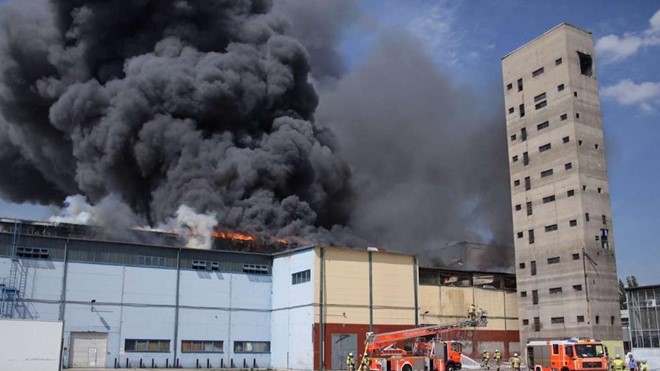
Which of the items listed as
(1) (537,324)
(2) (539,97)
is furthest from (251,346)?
(2) (539,97)

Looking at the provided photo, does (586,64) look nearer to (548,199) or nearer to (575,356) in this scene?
(548,199)

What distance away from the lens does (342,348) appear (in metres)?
41.4

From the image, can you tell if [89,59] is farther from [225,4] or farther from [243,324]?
[243,324]

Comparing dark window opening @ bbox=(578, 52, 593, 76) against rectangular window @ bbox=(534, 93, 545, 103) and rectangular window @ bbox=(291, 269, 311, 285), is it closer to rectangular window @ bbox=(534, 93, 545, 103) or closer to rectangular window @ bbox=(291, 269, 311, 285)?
rectangular window @ bbox=(534, 93, 545, 103)

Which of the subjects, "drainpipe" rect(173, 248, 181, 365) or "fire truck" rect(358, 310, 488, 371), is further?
"drainpipe" rect(173, 248, 181, 365)

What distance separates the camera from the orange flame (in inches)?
2031

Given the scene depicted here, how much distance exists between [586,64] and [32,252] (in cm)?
4645

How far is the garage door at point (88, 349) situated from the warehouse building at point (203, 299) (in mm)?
57

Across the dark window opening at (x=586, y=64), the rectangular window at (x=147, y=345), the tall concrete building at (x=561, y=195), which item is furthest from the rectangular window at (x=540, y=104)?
the rectangular window at (x=147, y=345)

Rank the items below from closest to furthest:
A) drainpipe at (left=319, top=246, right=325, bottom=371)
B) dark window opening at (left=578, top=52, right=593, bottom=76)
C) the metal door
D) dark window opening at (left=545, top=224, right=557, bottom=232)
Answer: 1. drainpipe at (left=319, top=246, right=325, bottom=371)
2. the metal door
3. dark window opening at (left=545, top=224, right=557, bottom=232)
4. dark window opening at (left=578, top=52, right=593, bottom=76)

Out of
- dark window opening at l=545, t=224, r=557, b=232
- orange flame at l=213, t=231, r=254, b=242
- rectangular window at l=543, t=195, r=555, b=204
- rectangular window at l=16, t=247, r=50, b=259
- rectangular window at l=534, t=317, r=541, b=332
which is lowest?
rectangular window at l=534, t=317, r=541, b=332

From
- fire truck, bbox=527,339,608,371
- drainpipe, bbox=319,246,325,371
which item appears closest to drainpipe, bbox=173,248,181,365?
drainpipe, bbox=319,246,325,371

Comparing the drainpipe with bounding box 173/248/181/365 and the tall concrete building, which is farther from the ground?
the tall concrete building

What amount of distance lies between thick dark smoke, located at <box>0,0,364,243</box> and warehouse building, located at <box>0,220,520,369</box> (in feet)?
41.9
